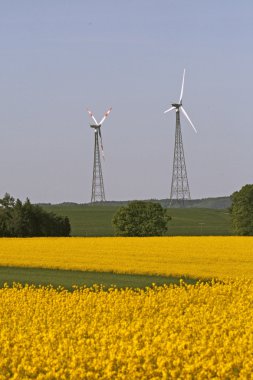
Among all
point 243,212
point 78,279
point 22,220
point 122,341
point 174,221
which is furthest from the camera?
point 174,221

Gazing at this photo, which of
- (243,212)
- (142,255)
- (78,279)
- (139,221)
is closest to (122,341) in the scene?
(78,279)

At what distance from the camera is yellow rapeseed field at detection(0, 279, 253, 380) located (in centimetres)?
1278

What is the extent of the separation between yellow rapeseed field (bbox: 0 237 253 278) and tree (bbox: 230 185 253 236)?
30.1 meters

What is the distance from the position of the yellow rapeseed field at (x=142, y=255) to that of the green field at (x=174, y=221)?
5017 cm

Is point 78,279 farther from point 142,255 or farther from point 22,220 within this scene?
point 22,220

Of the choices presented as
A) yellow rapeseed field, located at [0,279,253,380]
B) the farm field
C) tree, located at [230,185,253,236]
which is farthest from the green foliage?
yellow rapeseed field, located at [0,279,253,380]

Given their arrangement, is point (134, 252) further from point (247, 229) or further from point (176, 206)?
point (176, 206)

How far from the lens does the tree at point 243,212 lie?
288 ft

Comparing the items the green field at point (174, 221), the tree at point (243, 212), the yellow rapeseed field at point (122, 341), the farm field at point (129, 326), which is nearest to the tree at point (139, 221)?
the tree at point (243, 212)

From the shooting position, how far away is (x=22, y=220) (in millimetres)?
79500

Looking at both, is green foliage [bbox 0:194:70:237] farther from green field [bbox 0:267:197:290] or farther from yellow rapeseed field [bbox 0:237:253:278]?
green field [bbox 0:267:197:290]

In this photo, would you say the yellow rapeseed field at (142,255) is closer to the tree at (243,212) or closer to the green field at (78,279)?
the green field at (78,279)

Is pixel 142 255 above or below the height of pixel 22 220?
below

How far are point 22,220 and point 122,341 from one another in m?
66.0
